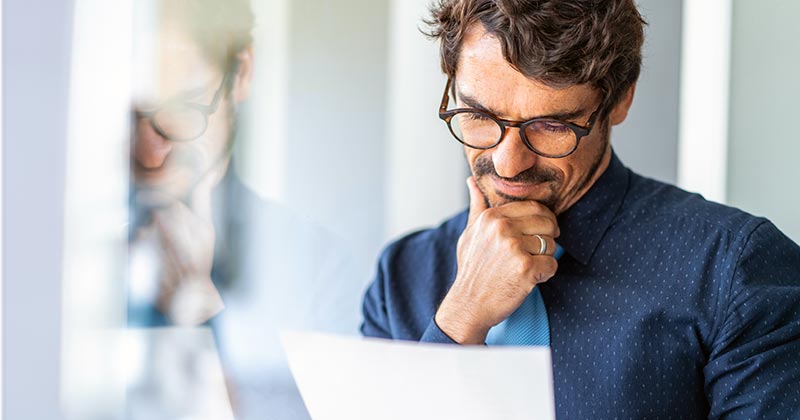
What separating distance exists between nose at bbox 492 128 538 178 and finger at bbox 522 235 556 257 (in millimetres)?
87

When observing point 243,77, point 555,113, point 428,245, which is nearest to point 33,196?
point 243,77

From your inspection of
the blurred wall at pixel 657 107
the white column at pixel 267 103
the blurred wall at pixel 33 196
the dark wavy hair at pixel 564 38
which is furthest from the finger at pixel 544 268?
the blurred wall at pixel 33 196

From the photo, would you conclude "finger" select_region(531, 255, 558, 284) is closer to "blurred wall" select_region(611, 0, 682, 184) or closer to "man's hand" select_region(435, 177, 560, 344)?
"man's hand" select_region(435, 177, 560, 344)

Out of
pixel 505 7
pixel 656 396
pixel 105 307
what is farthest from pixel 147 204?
pixel 656 396

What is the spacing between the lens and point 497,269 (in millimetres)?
1029

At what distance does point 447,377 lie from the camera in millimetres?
769

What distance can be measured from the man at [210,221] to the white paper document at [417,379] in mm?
470

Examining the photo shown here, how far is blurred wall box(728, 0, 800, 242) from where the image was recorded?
1210 mm

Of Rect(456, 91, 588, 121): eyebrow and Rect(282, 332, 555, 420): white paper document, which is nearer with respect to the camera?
Rect(282, 332, 555, 420): white paper document

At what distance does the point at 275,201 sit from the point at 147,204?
251 millimetres

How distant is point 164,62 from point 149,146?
0.49ft

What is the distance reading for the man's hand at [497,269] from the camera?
3.36ft

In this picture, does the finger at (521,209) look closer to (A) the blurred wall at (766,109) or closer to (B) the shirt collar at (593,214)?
(B) the shirt collar at (593,214)

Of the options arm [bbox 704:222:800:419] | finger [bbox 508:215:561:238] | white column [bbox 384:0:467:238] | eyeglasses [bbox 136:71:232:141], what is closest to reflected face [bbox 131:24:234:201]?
eyeglasses [bbox 136:71:232:141]
